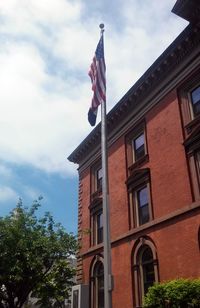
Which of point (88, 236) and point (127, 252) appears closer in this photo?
point (127, 252)

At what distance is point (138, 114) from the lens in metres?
23.6

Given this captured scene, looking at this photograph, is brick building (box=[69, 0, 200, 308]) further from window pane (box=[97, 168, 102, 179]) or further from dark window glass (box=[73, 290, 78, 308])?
window pane (box=[97, 168, 102, 179])

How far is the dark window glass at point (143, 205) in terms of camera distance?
69.5 feet

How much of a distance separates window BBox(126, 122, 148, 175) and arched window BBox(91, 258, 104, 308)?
20.4 feet

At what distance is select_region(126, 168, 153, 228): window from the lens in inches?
834

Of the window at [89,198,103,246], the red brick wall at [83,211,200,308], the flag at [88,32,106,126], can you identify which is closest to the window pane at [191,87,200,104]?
the red brick wall at [83,211,200,308]

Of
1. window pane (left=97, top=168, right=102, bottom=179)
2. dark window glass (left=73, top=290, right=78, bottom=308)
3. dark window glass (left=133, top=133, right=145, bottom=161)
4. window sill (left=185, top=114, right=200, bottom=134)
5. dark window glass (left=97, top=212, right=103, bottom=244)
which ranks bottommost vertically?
dark window glass (left=73, top=290, right=78, bottom=308)

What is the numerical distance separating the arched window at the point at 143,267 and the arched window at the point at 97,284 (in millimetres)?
4060

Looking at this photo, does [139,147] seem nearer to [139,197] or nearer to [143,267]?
[139,197]

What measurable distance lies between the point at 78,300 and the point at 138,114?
38.7 feet

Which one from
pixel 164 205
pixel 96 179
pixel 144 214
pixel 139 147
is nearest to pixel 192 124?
pixel 164 205

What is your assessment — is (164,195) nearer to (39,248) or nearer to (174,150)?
(174,150)

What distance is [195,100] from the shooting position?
19797mm

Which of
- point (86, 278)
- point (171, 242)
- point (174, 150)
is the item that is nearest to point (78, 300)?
point (86, 278)
